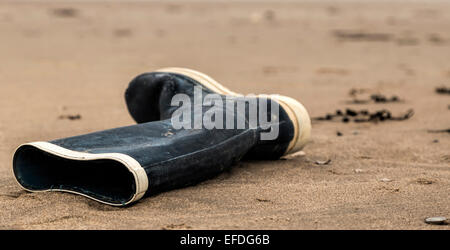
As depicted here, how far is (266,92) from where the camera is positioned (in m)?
6.41

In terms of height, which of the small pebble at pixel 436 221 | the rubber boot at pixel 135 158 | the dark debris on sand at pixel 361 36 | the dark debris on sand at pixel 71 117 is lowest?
the dark debris on sand at pixel 361 36

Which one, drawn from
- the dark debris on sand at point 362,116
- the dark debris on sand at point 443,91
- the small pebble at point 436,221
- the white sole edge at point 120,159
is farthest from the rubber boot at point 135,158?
the dark debris on sand at point 443,91

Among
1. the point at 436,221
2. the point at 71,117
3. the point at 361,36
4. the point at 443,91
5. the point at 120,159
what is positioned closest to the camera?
the point at 436,221

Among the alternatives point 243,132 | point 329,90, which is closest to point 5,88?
point 329,90

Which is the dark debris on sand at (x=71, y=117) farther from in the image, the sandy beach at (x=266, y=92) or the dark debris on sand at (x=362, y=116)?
the dark debris on sand at (x=362, y=116)

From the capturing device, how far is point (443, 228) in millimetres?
2537

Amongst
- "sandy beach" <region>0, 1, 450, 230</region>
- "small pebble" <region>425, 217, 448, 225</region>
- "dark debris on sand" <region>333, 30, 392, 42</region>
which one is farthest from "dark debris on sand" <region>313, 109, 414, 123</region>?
"dark debris on sand" <region>333, 30, 392, 42</region>

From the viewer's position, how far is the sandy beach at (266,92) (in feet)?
8.93

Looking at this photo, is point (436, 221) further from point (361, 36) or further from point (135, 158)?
point (361, 36)

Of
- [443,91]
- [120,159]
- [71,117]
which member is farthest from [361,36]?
[120,159]

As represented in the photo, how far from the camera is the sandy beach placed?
2.72 m

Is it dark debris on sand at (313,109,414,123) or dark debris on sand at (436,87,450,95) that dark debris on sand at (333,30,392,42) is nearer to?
dark debris on sand at (436,87,450,95)
